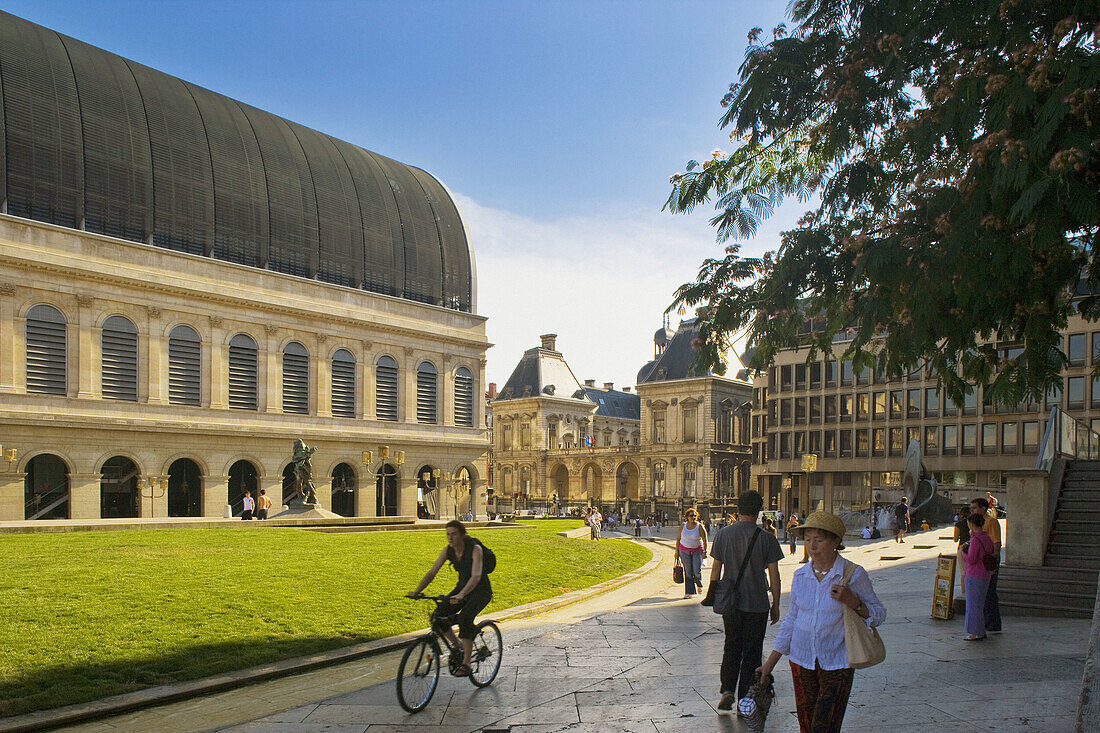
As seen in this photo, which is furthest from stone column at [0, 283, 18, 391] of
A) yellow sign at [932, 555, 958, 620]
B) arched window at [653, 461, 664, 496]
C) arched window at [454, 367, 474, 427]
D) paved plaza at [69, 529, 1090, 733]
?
arched window at [653, 461, 664, 496]

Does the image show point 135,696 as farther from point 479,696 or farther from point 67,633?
point 479,696

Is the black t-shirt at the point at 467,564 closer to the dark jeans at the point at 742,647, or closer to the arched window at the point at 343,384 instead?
the dark jeans at the point at 742,647

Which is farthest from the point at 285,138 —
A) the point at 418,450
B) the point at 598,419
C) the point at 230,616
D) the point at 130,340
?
the point at 598,419

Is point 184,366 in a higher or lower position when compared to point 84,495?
higher

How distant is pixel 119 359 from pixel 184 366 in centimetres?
386

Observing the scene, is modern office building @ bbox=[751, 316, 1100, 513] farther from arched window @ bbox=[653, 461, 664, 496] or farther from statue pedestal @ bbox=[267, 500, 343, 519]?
statue pedestal @ bbox=[267, 500, 343, 519]

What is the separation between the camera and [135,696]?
418 inches

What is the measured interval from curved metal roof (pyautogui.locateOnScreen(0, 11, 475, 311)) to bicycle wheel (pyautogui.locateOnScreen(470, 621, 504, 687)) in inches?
1805

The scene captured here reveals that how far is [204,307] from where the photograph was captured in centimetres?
5428

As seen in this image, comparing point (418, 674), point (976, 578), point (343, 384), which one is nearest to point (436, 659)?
point (418, 674)

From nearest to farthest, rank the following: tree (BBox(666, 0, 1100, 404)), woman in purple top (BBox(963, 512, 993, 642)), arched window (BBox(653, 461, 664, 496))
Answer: tree (BBox(666, 0, 1100, 404)), woman in purple top (BBox(963, 512, 993, 642)), arched window (BBox(653, 461, 664, 496))

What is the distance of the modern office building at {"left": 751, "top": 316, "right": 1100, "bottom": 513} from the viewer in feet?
205

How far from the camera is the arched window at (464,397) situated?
70.1 m

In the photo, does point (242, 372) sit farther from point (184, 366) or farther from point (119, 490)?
point (119, 490)
